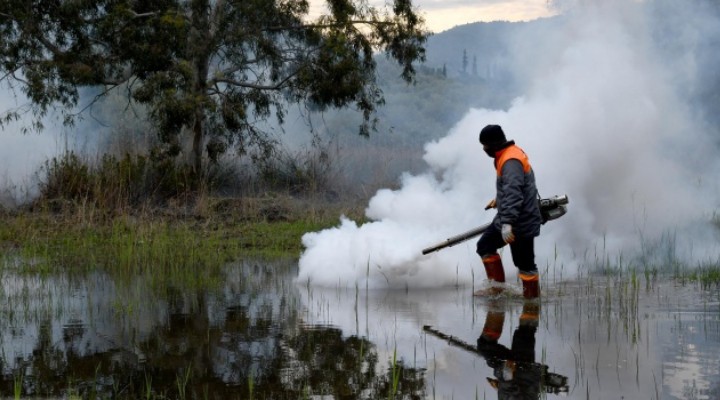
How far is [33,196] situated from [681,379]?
58.0 feet

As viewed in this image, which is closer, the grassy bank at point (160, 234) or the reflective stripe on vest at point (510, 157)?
the reflective stripe on vest at point (510, 157)

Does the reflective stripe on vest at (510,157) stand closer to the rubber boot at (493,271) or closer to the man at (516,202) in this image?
the man at (516,202)

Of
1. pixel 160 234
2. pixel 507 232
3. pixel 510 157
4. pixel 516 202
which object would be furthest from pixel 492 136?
pixel 160 234

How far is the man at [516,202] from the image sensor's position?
385 inches

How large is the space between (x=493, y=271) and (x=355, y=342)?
280 centimetres

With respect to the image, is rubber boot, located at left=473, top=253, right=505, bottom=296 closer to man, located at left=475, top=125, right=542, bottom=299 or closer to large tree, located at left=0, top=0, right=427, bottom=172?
man, located at left=475, top=125, right=542, bottom=299

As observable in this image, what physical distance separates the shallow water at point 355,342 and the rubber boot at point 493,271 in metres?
0.15

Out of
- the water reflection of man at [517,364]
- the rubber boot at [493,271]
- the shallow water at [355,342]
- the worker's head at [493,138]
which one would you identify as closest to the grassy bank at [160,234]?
the shallow water at [355,342]

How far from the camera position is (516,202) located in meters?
9.79

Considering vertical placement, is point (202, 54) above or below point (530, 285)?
above

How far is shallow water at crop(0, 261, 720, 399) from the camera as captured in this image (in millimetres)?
6770

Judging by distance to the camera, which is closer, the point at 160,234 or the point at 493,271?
the point at 493,271

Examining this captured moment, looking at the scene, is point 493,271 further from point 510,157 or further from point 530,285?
point 510,157

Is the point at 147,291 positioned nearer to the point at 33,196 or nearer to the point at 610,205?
the point at 610,205
